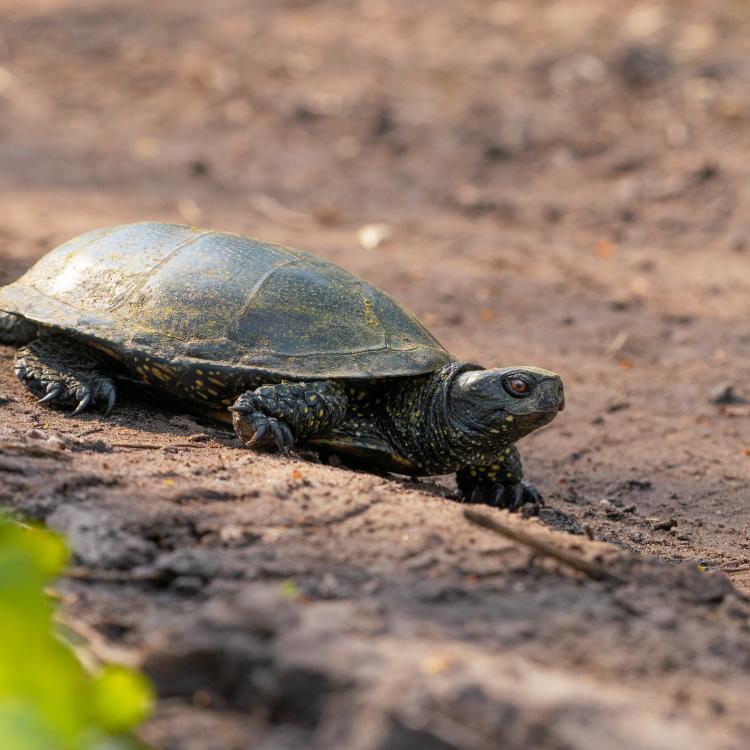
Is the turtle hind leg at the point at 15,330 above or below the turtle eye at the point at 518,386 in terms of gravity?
below

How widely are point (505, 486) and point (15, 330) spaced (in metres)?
2.77

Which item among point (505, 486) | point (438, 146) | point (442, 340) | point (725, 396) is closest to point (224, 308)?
point (505, 486)

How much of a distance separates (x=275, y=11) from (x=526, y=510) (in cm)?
1263

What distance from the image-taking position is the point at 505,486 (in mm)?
5250

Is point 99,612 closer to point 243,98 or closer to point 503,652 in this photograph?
point 503,652

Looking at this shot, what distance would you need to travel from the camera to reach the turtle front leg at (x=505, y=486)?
5.19 m

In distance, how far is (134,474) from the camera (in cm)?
387

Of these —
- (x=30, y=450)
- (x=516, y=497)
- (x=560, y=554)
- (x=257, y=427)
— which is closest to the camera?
(x=560, y=554)

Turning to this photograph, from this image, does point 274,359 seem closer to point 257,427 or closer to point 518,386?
point 257,427

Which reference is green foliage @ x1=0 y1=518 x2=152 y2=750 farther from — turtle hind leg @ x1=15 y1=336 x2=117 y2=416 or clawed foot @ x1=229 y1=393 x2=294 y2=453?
turtle hind leg @ x1=15 y1=336 x2=117 y2=416

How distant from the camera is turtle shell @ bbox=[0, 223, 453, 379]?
474 cm

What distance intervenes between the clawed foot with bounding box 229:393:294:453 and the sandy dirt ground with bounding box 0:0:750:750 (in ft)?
0.33

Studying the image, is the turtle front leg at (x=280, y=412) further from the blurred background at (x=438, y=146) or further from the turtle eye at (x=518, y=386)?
the blurred background at (x=438, y=146)

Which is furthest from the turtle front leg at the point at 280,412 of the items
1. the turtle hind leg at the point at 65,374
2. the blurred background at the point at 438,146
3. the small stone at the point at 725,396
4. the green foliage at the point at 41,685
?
the small stone at the point at 725,396
